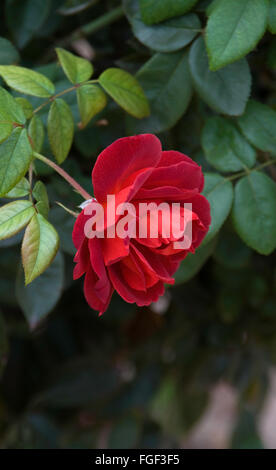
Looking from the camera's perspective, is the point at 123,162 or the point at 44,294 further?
the point at 44,294

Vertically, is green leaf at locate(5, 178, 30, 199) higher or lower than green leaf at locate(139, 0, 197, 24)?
lower

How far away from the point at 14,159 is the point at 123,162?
66mm

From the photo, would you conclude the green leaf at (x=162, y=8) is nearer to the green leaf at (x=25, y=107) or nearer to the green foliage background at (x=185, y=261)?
the green foliage background at (x=185, y=261)

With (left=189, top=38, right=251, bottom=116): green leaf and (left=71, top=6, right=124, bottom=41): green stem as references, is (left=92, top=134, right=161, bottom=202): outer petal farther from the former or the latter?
(left=71, top=6, right=124, bottom=41): green stem

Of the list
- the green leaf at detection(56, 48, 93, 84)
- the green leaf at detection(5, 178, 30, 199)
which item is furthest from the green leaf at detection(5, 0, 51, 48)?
the green leaf at detection(5, 178, 30, 199)

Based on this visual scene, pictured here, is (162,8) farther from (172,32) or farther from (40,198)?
(40,198)

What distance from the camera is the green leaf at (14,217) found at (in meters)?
0.29

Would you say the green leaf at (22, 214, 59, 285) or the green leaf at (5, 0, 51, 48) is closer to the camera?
the green leaf at (22, 214, 59, 285)

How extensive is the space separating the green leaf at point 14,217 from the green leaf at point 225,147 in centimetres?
19

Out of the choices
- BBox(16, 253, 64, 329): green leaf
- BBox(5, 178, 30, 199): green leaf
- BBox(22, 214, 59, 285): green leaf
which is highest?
BBox(5, 178, 30, 199): green leaf

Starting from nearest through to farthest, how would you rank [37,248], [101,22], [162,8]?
[37,248]
[162,8]
[101,22]

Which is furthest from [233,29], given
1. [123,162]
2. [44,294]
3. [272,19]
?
[44,294]

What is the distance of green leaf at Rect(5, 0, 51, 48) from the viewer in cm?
50

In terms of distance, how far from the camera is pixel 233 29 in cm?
36
